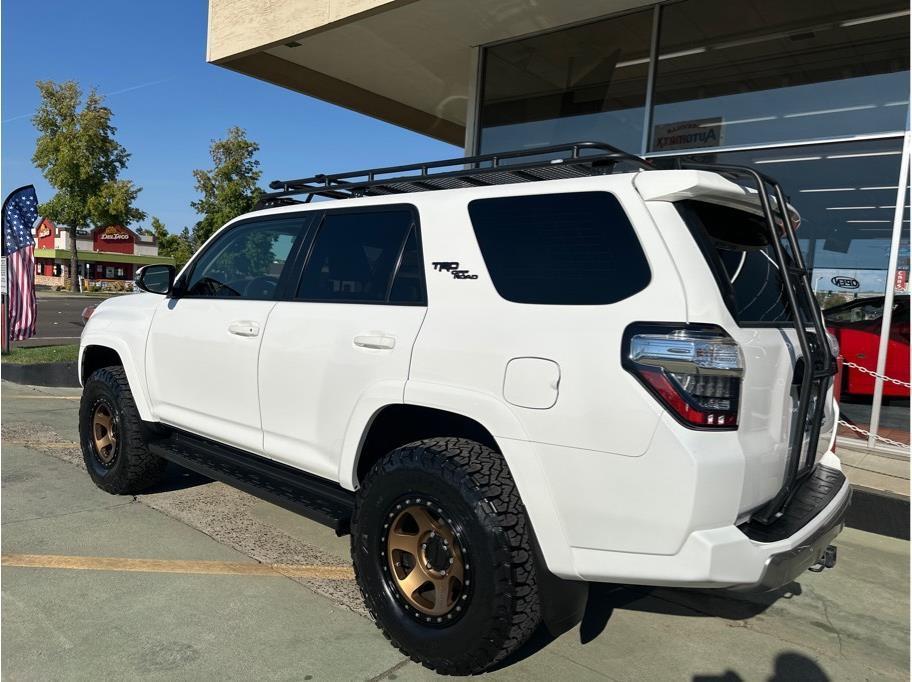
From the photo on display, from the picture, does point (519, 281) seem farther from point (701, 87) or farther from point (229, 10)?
point (229, 10)

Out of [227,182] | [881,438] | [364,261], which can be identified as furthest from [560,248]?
[227,182]

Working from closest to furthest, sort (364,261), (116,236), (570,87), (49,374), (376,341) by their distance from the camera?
(376,341)
(364,261)
(570,87)
(49,374)
(116,236)

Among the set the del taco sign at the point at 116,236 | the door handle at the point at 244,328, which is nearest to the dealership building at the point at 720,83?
the door handle at the point at 244,328

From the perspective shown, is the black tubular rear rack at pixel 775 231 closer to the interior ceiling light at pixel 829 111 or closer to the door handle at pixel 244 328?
the door handle at pixel 244 328

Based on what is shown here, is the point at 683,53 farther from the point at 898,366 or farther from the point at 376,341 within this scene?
the point at 376,341

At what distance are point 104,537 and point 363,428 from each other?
2.02 meters

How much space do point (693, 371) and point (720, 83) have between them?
6543mm

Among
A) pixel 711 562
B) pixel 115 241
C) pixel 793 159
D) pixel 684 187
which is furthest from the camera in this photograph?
pixel 115 241

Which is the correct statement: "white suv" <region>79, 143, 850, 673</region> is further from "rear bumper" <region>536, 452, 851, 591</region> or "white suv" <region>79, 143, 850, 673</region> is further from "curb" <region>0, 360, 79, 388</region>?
"curb" <region>0, 360, 79, 388</region>

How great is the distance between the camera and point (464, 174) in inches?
122

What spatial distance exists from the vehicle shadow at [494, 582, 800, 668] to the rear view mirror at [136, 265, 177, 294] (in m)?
2.96

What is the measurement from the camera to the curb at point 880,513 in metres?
4.43

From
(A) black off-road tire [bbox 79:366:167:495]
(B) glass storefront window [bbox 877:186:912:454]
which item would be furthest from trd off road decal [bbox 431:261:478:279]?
(B) glass storefront window [bbox 877:186:912:454]

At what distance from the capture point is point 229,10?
8688 mm
